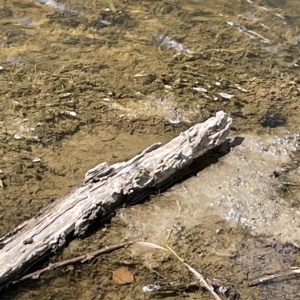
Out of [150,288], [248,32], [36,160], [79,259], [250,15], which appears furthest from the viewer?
[250,15]

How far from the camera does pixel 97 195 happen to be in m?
3.63

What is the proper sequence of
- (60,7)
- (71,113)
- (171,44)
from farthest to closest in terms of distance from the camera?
(60,7) → (171,44) → (71,113)

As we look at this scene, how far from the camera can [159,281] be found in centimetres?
339

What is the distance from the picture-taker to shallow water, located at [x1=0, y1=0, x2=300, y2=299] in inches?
141

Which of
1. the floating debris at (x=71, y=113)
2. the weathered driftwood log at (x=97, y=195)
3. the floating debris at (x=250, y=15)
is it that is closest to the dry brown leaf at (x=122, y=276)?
the weathered driftwood log at (x=97, y=195)

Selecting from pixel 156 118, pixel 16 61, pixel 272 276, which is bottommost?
pixel 272 276

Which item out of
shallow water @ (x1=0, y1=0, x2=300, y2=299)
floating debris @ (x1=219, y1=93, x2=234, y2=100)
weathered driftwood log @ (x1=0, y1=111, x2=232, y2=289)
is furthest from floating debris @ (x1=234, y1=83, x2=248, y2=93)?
weathered driftwood log @ (x1=0, y1=111, x2=232, y2=289)

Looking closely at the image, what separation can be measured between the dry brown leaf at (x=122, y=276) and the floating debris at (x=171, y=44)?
3.33 m

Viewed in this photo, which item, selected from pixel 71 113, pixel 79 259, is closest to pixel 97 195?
pixel 79 259

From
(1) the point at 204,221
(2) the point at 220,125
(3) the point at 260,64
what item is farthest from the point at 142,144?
(3) the point at 260,64

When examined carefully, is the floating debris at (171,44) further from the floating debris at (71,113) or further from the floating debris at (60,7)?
the floating debris at (71,113)

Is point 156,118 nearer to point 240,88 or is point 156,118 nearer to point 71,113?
point 71,113

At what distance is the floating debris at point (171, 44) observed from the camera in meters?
6.16

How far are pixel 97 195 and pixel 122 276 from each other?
58cm
